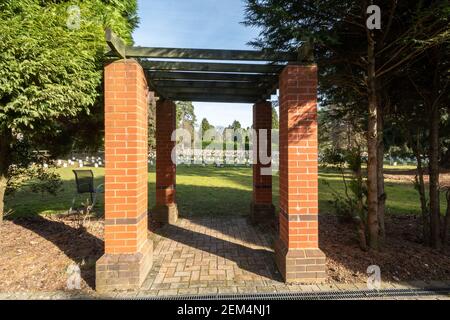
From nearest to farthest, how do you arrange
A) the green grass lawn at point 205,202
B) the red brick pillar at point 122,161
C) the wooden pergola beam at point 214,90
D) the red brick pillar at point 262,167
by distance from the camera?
the red brick pillar at point 122,161 → the wooden pergola beam at point 214,90 → the red brick pillar at point 262,167 → the green grass lawn at point 205,202

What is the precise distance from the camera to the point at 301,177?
3689mm

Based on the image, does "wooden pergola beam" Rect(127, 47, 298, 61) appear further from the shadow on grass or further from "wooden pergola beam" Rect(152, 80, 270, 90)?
the shadow on grass

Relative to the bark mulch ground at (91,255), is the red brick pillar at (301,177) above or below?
above

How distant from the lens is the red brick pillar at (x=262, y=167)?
655 cm

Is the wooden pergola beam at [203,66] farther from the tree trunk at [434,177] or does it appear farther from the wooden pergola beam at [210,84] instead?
the tree trunk at [434,177]

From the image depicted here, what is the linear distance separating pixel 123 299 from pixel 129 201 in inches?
45.6

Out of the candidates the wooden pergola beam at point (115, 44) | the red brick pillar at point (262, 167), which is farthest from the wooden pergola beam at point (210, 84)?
the wooden pergola beam at point (115, 44)

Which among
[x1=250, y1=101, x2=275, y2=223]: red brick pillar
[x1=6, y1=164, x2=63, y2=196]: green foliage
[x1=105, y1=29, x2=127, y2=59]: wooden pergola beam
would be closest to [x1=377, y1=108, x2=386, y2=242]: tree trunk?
[x1=250, y1=101, x2=275, y2=223]: red brick pillar

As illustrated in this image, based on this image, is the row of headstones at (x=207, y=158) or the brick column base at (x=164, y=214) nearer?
the brick column base at (x=164, y=214)

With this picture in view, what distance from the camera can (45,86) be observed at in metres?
3.89

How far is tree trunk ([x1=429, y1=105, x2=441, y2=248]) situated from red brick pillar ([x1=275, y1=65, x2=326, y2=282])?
2348 millimetres

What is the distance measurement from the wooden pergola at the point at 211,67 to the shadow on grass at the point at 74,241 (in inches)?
117

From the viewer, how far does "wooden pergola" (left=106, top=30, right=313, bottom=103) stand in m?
3.66

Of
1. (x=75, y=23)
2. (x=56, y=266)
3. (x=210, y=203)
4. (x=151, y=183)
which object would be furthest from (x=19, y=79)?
(x=151, y=183)
